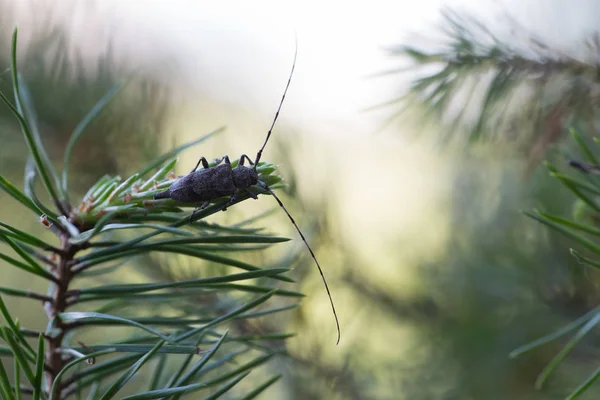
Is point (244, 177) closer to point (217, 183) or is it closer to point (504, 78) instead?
point (217, 183)

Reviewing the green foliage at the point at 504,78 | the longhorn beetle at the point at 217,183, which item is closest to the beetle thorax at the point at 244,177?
the longhorn beetle at the point at 217,183

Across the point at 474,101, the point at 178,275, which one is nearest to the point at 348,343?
the point at 178,275

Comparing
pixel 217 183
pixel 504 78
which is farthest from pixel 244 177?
pixel 504 78

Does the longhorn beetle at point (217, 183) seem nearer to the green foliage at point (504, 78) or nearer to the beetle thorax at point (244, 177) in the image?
the beetle thorax at point (244, 177)

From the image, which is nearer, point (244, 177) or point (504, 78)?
point (244, 177)

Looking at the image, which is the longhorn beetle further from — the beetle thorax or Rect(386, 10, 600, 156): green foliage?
Rect(386, 10, 600, 156): green foliage

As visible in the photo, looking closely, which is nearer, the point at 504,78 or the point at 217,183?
the point at 217,183

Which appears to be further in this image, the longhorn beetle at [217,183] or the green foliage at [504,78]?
the green foliage at [504,78]

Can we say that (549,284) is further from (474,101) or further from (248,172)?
(248,172)

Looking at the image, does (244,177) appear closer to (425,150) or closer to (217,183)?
(217,183)
